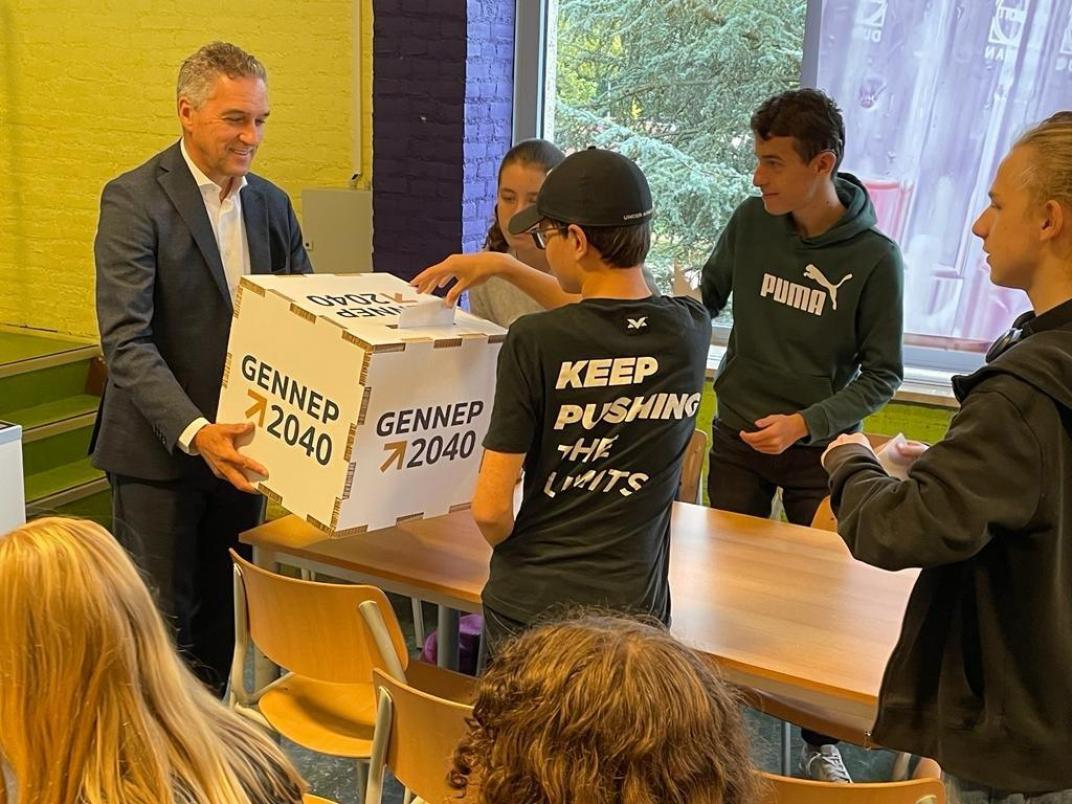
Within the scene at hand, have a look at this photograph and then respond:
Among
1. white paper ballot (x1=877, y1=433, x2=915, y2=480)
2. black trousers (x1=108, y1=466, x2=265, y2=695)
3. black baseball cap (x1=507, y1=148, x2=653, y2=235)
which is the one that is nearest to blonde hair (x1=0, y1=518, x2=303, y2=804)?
black baseball cap (x1=507, y1=148, x2=653, y2=235)

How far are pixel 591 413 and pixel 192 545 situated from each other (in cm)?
122

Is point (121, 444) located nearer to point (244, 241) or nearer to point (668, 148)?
point (244, 241)

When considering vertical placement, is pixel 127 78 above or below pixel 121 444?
above

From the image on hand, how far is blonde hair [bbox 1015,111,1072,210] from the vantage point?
132 cm

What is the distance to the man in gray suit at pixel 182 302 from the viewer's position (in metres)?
2.24

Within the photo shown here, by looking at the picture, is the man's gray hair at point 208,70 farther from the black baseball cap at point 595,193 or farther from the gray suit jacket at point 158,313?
the black baseball cap at point 595,193

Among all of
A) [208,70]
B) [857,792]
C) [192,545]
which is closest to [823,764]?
[857,792]

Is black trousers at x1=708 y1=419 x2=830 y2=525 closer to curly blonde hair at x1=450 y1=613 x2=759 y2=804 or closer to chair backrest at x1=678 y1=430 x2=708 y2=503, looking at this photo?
chair backrest at x1=678 y1=430 x2=708 y2=503

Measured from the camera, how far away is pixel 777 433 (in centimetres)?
245

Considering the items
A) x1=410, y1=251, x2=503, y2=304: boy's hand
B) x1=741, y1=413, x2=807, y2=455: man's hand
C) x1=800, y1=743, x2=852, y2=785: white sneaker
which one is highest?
x1=410, y1=251, x2=503, y2=304: boy's hand

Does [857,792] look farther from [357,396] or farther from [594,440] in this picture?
[357,396]

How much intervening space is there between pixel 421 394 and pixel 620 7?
250cm

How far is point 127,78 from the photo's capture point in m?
4.39

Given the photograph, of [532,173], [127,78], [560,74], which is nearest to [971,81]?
[560,74]
